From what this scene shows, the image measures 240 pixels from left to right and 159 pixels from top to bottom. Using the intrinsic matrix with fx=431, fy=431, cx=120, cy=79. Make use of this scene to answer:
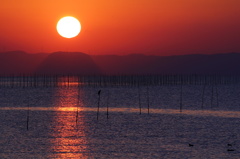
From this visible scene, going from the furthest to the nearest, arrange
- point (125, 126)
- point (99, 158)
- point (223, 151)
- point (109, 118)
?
point (109, 118), point (125, 126), point (223, 151), point (99, 158)

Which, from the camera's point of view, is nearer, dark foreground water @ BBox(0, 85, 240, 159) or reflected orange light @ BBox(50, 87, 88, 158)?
reflected orange light @ BBox(50, 87, 88, 158)

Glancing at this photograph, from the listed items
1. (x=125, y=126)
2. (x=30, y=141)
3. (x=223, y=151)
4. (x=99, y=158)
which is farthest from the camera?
(x=125, y=126)

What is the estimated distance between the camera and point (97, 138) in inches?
845

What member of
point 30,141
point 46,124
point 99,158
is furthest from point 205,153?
point 46,124

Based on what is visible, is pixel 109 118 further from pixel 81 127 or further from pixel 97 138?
pixel 97 138

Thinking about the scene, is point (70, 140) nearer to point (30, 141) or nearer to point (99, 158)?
point (30, 141)

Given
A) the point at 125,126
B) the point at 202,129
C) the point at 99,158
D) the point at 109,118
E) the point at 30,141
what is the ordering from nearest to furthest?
the point at 99,158 < the point at 30,141 < the point at 202,129 < the point at 125,126 < the point at 109,118

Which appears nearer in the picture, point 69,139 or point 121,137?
point 69,139

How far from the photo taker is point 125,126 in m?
26.4

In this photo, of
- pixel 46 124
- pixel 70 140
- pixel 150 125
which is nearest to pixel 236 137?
pixel 150 125

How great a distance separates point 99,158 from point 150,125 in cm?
1068

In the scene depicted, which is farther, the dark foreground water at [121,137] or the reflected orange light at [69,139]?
the dark foreground water at [121,137]

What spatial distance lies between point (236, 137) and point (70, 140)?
26.8 ft

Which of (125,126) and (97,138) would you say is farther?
(125,126)
